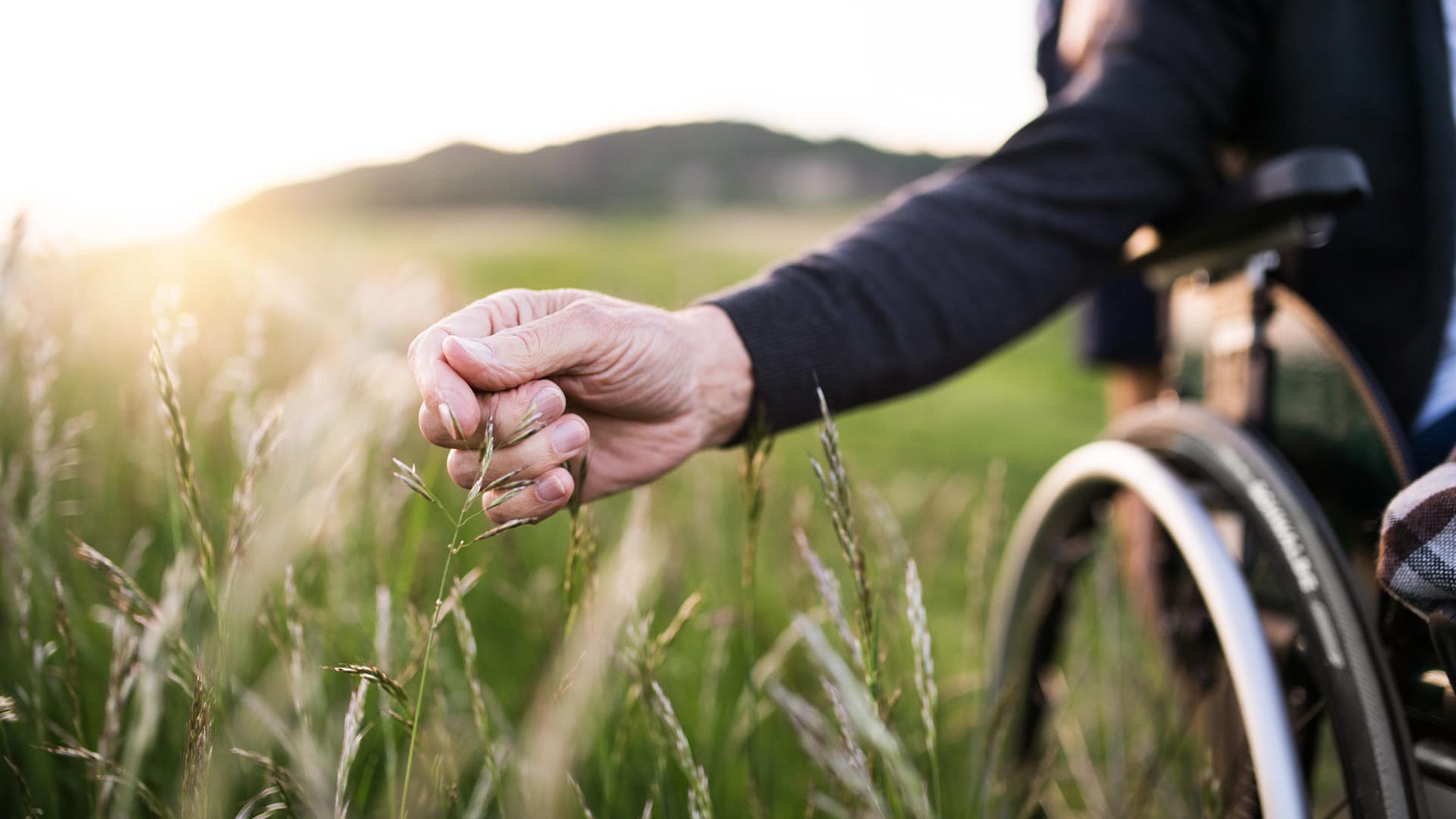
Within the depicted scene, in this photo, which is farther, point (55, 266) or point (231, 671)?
point (55, 266)

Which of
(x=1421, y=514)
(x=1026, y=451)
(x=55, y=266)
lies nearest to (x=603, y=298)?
(x=1421, y=514)

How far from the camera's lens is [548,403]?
0.67 metres

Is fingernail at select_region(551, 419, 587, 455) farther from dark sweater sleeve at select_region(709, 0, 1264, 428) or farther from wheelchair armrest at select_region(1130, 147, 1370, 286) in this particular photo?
wheelchair armrest at select_region(1130, 147, 1370, 286)

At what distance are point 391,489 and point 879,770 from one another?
0.76 meters

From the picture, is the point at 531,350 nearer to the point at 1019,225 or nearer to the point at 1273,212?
the point at 1019,225

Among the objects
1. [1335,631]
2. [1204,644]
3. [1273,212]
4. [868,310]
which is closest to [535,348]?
[868,310]

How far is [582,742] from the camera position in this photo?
1043 millimetres

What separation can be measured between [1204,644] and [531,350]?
1.05 meters

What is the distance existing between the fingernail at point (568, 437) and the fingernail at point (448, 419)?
0.28 ft

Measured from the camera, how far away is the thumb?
64cm

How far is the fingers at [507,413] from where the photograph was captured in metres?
0.65

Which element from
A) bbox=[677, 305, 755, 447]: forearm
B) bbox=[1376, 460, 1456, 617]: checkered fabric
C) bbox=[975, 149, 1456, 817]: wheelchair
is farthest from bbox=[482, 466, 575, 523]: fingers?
bbox=[1376, 460, 1456, 617]: checkered fabric

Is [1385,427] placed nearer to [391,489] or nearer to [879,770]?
[879,770]

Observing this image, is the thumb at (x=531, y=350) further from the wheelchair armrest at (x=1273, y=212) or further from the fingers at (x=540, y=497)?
the wheelchair armrest at (x=1273, y=212)
